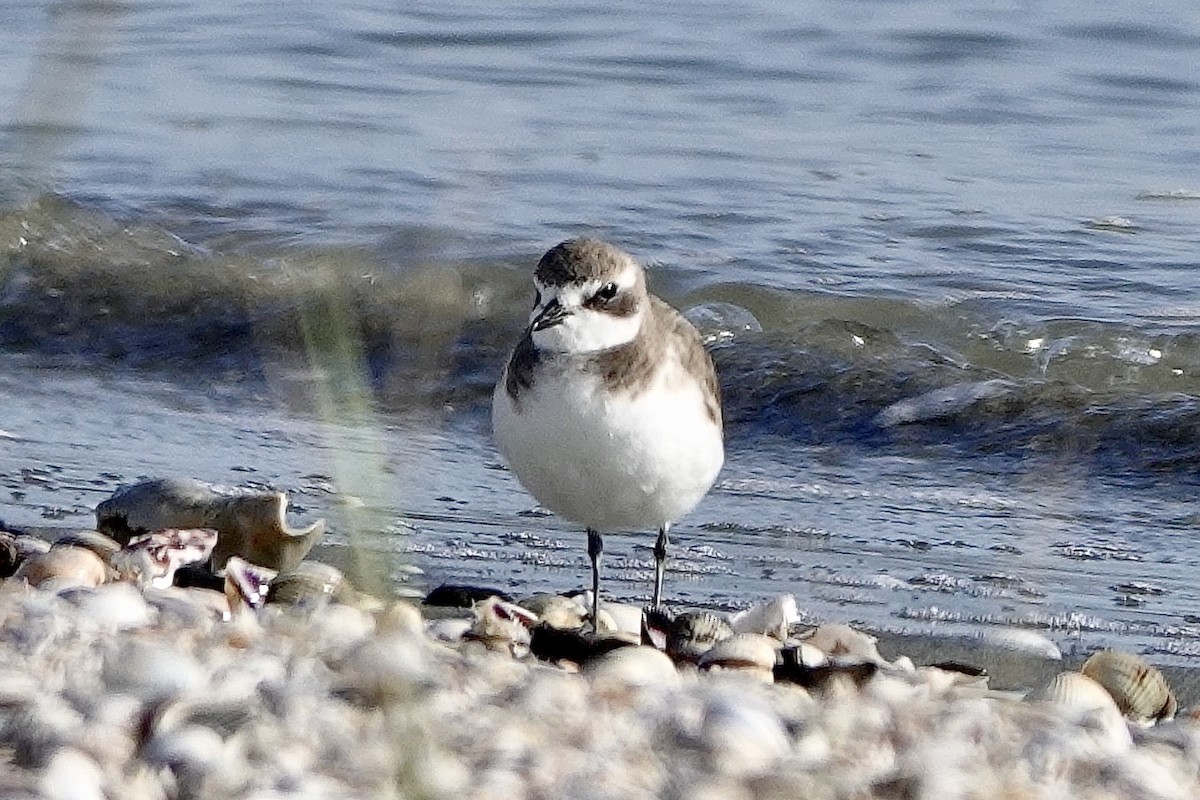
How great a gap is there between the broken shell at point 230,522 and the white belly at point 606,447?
526 mm

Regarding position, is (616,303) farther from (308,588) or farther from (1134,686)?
(1134,686)

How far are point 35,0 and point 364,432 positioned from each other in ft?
22.1

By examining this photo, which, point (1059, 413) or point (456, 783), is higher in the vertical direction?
point (456, 783)

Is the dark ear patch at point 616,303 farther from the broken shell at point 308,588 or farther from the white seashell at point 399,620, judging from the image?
the white seashell at point 399,620

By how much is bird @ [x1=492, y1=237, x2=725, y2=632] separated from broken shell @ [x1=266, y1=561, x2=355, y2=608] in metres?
0.47

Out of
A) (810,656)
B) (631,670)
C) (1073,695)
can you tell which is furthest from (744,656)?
(1073,695)

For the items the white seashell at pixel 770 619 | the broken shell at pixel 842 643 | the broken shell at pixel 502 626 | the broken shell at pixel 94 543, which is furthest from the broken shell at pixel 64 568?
the broken shell at pixel 842 643

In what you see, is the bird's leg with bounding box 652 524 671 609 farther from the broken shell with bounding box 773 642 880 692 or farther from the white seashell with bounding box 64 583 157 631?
the white seashell with bounding box 64 583 157 631

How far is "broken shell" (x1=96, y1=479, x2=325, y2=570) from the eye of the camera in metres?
4.71

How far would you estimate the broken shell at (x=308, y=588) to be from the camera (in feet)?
14.0

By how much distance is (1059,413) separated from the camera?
673 centimetres

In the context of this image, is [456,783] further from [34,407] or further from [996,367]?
[996,367]

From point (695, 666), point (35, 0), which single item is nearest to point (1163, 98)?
point (35, 0)

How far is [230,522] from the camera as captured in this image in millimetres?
4715
